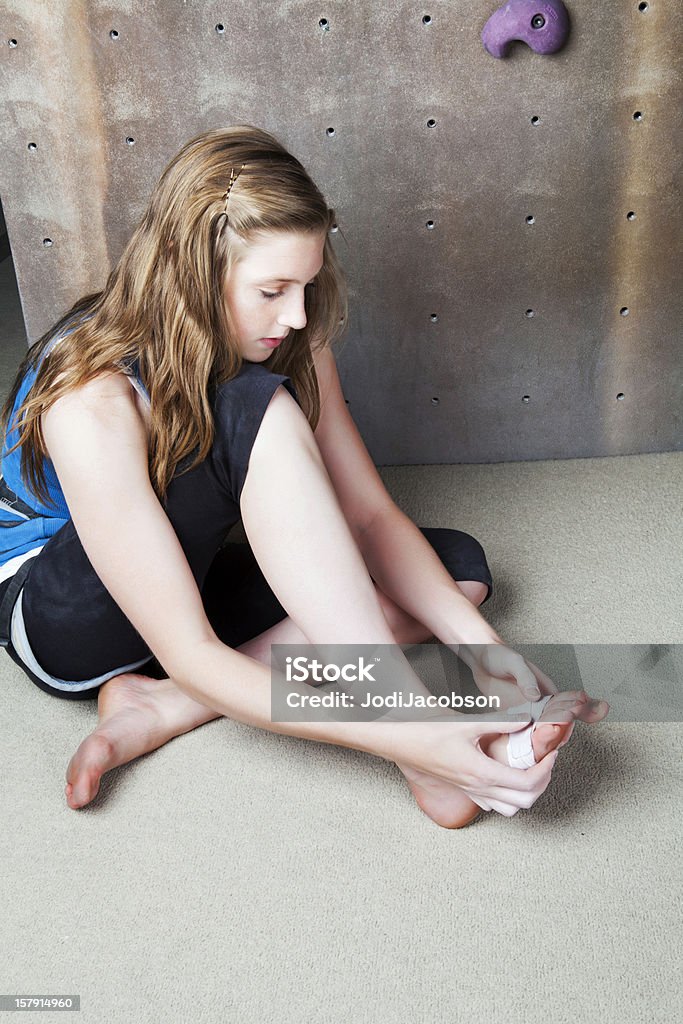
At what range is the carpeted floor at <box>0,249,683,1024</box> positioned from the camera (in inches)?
39.8

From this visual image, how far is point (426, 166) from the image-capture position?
173cm

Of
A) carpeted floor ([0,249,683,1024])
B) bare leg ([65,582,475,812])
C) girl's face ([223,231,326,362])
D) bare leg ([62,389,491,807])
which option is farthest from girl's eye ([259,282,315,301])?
carpeted floor ([0,249,683,1024])

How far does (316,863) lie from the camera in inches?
45.8

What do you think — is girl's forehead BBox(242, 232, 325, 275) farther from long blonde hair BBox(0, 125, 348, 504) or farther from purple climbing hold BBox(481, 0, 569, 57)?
purple climbing hold BBox(481, 0, 569, 57)

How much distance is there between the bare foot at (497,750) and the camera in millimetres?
1085

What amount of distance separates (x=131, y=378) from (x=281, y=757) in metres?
0.50

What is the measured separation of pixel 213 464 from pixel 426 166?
2.58ft

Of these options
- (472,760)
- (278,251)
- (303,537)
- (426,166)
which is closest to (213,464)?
(303,537)

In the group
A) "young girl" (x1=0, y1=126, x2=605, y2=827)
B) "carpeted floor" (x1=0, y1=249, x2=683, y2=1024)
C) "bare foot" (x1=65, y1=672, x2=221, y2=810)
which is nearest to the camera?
"carpeted floor" (x1=0, y1=249, x2=683, y2=1024)

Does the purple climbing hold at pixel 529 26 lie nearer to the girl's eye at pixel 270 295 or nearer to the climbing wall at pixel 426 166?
the climbing wall at pixel 426 166

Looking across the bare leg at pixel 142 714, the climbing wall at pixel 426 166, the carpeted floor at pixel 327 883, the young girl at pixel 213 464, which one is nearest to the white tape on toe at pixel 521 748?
the young girl at pixel 213 464

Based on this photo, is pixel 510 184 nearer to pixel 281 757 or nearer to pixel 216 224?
pixel 216 224

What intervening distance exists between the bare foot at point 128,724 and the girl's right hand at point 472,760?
1.08 ft

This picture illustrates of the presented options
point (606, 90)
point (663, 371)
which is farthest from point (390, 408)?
point (606, 90)
